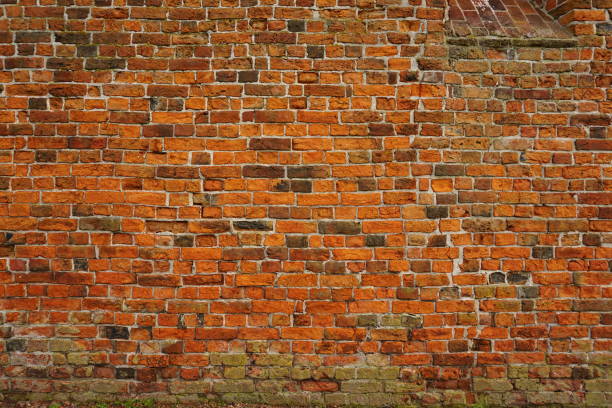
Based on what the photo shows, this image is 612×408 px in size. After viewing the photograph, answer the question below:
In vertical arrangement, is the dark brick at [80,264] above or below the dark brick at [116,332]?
above

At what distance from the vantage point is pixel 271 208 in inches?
101

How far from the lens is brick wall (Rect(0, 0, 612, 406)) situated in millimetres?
2559

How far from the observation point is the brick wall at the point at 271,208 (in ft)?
A: 8.39

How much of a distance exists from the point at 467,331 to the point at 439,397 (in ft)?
1.65

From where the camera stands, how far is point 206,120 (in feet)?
8.39

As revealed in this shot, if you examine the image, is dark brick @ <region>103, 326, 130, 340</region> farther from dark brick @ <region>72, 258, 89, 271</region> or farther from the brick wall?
dark brick @ <region>72, 258, 89, 271</region>

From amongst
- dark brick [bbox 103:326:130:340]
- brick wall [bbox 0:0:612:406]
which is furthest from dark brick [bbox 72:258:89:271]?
dark brick [bbox 103:326:130:340]

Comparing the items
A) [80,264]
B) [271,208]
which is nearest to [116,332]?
[80,264]

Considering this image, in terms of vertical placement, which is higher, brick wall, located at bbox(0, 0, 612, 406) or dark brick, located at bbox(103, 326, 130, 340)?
brick wall, located at bbox(0, 0, 612, 406)

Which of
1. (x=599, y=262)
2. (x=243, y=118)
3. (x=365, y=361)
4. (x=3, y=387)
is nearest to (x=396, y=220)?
(x=365, y=361)

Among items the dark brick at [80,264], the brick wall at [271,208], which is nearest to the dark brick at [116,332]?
the brick wall at [271,208]

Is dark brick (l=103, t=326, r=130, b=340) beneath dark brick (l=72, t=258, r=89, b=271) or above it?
beneath

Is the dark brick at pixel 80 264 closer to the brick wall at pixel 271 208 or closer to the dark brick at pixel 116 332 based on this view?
the brick wall at pixel 271 208

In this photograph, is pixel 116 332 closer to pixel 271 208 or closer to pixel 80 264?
pixel 80 264
